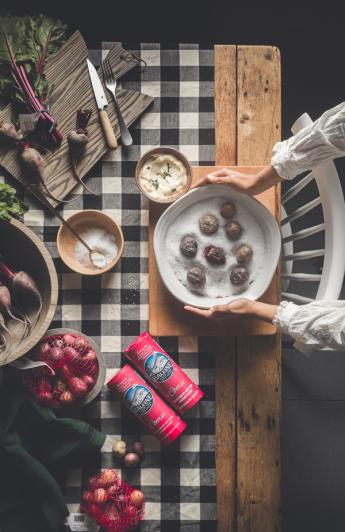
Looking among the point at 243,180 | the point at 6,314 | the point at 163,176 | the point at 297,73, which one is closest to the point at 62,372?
the point at 6,314

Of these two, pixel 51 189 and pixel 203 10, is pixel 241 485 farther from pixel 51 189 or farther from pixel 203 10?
pixel 203 10

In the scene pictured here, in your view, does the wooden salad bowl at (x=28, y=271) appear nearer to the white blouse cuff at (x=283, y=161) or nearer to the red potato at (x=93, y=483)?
the red potato at (x=93, y=483)

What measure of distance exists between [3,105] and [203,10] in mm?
1243

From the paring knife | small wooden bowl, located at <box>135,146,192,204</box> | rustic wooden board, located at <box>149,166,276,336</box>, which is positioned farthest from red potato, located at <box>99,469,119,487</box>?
the paring knife

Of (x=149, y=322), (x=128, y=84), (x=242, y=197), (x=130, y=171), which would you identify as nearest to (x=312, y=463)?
(x=149, y=322)

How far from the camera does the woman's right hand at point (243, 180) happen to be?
5.06 ft

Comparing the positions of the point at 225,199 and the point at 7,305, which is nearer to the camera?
the point at 7,305

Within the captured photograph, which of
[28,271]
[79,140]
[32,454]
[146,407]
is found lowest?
[32,454]

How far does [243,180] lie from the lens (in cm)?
158

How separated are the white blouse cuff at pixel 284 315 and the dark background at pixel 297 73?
2.98 ft

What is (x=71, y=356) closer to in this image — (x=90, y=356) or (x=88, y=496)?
(x=90, y=356)

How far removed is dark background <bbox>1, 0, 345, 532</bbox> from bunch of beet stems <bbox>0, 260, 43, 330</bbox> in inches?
49.4

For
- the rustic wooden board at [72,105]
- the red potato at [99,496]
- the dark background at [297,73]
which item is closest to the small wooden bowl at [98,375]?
the red potato at [99,496]

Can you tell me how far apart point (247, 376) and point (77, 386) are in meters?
0.51
